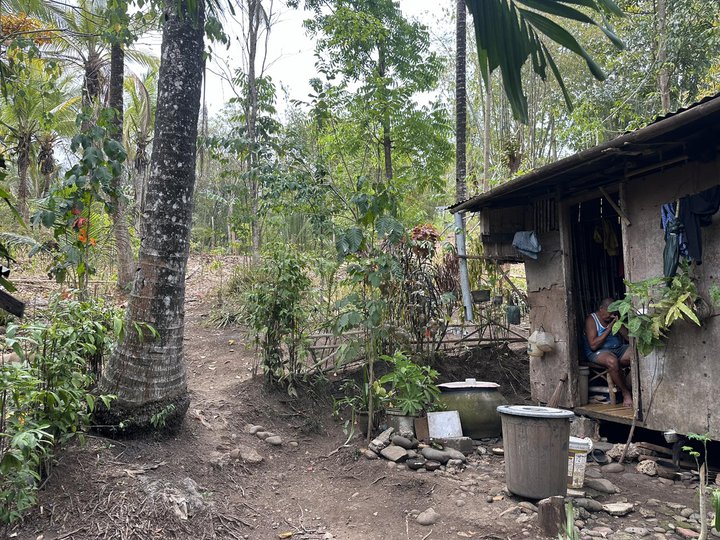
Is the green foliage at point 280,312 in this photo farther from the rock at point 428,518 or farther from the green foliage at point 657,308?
the green foliage at point 657,308

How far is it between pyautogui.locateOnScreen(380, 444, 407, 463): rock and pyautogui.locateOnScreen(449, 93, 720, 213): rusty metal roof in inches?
128

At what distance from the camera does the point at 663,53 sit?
10141mm

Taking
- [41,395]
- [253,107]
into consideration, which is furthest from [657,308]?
[253,107]

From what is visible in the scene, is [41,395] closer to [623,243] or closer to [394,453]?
[394,453]

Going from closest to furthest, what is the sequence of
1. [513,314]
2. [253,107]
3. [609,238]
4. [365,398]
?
1. [365,398]
2. [609,238]
3. [513,314]
4. [253,107]

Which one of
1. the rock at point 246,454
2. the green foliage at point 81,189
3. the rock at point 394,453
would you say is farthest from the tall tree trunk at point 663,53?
the green foliage at point 81,189

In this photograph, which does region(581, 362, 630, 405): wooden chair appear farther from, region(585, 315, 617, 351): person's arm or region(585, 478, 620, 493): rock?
region(585, 478, 620, 493): rock

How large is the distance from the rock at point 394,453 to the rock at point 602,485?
170 centimetres

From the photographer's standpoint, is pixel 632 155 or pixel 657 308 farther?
pixel 632 155

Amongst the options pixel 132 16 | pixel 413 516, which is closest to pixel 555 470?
pixel 413 516

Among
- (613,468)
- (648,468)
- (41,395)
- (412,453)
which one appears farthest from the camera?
(412,453)

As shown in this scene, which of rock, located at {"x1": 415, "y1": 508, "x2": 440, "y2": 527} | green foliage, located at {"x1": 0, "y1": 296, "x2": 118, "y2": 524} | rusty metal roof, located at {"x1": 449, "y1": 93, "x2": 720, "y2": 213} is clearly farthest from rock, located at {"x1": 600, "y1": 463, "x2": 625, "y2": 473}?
green foliage, located at {"x1": 0, "y1": 296, "x2": 118, "y2": 524}

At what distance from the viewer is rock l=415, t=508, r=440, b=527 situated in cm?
402

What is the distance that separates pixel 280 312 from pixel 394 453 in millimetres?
2251
